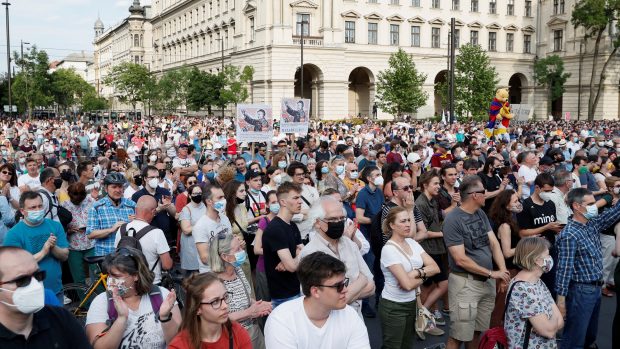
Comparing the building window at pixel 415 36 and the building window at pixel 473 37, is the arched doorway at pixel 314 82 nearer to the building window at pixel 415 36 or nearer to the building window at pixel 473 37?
the building window at pixel 415 36

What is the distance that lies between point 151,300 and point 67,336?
3.22 ft

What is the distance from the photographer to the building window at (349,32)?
183 ft

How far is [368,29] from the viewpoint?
5712 centimetres

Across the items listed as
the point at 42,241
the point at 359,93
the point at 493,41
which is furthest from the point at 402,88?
the point at 42,241

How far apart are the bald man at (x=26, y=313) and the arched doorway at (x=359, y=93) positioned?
5901 centimetres

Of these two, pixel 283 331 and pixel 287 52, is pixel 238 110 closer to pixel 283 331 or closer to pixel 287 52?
pixel 283 331

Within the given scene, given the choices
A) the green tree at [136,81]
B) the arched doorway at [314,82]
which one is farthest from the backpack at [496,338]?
the green tree at [136,81]

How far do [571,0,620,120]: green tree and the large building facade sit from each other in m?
2.77

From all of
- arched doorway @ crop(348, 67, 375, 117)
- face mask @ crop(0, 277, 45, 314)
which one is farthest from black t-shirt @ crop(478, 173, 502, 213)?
arched doorway @ crop(348, 67, 375, 117)

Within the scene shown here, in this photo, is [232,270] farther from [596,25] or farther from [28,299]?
[596,25]

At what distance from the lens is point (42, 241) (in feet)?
19.2

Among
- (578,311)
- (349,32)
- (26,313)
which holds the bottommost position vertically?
(578,311)

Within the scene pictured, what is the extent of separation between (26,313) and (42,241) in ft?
10.9

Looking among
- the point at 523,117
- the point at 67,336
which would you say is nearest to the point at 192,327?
the point at 67,336
